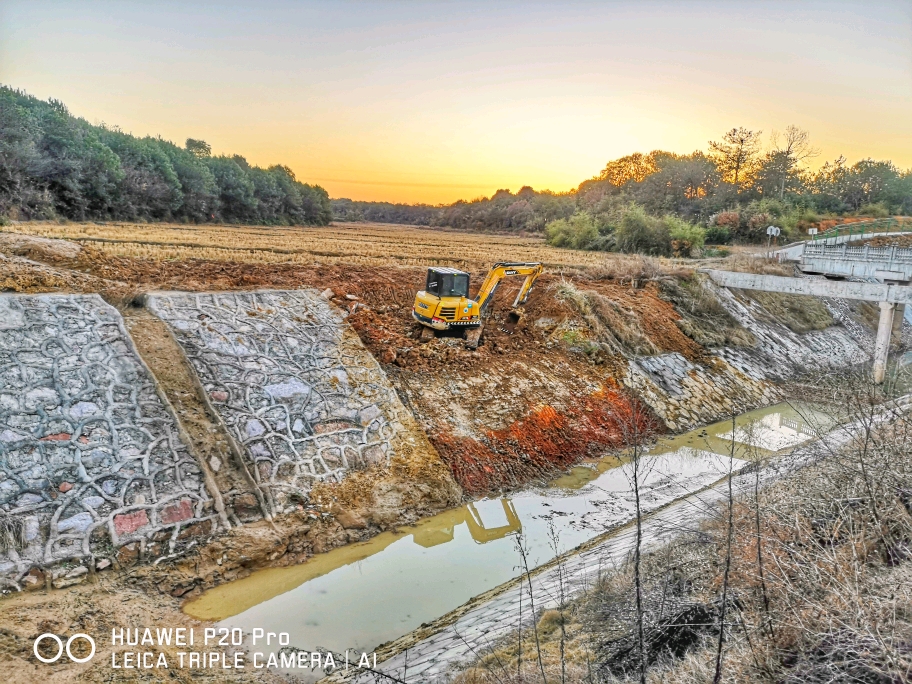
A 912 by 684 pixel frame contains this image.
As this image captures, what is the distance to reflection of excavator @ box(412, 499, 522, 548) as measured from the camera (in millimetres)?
10805

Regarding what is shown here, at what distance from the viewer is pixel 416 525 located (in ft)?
36.6

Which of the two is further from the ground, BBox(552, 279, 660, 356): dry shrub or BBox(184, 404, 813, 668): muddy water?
BBox(552, 279, 660, 356): dry shrub

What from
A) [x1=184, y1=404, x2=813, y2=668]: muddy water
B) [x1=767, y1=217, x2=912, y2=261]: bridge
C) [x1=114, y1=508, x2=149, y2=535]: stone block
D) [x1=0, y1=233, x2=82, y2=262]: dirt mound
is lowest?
[x1=184, y1=404, x2=813, y2=668]: muddy water

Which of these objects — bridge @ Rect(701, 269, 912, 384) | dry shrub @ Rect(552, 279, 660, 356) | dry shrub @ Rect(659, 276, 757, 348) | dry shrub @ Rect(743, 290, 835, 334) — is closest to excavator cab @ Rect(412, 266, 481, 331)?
dry shrub @ Rect(552, 279, 660, 356)

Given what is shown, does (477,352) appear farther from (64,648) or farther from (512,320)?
(64,648)

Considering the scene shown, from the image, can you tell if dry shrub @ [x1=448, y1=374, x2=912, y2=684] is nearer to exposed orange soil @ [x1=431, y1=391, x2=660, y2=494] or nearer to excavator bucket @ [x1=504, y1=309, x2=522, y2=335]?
exposed orange soil @ [x1=431, y1=391, x2=660, y2=494]

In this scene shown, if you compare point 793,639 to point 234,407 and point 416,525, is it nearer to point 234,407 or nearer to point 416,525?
point 416,525

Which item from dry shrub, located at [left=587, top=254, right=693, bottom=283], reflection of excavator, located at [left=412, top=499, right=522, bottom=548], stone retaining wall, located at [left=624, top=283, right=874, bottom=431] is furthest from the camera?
dry shrub, located at [left=587, top=254, right=693, bottom=283]

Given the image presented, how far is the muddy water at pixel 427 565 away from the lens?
328 inches

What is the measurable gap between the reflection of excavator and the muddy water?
0.07 ft

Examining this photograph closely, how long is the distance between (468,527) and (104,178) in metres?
37.1

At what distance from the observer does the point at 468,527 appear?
11266 mm

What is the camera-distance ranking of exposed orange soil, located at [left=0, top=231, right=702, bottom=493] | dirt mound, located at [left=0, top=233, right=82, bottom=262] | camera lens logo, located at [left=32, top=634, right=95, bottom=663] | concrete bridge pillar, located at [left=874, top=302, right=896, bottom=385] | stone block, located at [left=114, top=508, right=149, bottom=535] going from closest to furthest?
camera lens logo, located at [left=32, top=634, right=95, bottom=663]
stone block, located at [left=114, top=508, right=149, bottom=535]
exposed orange soil, located at [left=0, top=231, right=702, bottom=493]
dirt mound, located at [left=0, top=233, right=82, bottom=262]
concrete bridge pillar, located at [left=874, top=302, right=896, bottom=385]

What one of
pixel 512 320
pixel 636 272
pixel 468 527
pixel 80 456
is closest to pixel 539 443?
pixel 468 527
